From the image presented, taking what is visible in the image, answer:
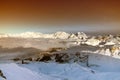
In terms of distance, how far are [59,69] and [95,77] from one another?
33.9 metres

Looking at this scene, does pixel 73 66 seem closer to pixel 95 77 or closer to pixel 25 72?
pixel 95 77

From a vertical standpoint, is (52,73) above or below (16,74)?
below

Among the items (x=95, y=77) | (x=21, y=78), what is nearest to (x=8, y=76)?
(x=21, y=78)

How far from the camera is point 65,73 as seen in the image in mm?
164625

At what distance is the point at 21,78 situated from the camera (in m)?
97.2

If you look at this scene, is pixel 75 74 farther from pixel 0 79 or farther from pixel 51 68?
pixel 0 79

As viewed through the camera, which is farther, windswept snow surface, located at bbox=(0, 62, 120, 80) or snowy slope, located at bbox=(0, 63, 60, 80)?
windswept snow surface, located at bbox=(0, 62, 120, 80)

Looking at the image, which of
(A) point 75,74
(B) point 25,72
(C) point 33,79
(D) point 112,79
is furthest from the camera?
(A) point 75,74

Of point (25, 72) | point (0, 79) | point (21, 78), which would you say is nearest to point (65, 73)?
point (25, 72)

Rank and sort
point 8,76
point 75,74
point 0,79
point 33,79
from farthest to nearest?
1. point 75,74
2. point 33,79
3. point 8,76
4. point 0,79

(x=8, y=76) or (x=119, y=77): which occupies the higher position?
(x=8, y=76)

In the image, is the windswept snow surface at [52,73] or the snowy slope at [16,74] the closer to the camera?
the snowy slope at [16,74]

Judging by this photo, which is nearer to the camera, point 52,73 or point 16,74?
point 16,74

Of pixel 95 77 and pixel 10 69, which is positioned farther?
pixel 95 77
